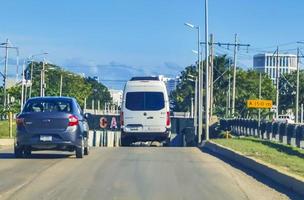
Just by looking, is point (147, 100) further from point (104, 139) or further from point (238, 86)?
point (238, 86)

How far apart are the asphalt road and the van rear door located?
14.0 m

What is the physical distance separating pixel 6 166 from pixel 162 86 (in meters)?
17.0

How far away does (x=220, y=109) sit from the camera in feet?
311

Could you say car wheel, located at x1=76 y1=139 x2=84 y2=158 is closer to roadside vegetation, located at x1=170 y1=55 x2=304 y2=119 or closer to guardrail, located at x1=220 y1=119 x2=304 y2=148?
guardrail, located at x1=220 y1=119 x2=304 y2=148

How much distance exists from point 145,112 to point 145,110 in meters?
0.12

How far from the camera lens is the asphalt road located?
1288 cm

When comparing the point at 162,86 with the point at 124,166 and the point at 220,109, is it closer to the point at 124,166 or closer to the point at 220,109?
the point at 124,166

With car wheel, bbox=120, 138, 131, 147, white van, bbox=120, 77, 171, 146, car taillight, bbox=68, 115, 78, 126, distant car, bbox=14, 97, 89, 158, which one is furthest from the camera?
car wheel, bbox=120, 138, 131, 147

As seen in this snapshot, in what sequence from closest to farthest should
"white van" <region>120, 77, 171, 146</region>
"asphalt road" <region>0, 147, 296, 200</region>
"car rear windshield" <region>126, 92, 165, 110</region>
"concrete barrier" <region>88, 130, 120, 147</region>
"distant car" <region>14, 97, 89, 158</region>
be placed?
"asphalt road" <region>0, 147, 296, 200</region>
"distant car" <region>14, 97, 89, 158</region>
"white van" <region>120, 77, 171, 146</region>
"car rear windshield" <region>126, 92, 165, 110</region>
"concrete barrier" <region>88, 130, 120, 147</region>

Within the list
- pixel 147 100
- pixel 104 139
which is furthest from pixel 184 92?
pixel 147 100

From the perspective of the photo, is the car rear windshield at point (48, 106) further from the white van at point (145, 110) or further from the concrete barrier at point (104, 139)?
the concrete barrier at point (104, 139)

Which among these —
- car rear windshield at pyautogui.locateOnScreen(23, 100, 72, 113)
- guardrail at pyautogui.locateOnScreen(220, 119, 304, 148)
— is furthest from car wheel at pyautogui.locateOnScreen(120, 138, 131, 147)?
car rear windshield at pyautogui.locateOnScreen(23, 100, 72, 113)

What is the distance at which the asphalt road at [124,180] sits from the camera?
1288 centimetres

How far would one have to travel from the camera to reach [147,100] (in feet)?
114
